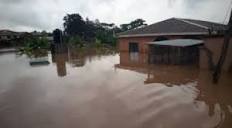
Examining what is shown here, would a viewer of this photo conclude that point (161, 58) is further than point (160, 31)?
No

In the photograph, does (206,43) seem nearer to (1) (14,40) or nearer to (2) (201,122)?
(2) (201,122)

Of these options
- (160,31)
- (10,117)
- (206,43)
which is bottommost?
(10,117)

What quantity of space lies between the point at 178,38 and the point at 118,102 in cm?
1413

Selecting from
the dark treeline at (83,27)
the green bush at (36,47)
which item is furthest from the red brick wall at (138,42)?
the dark treeline at (83,27)

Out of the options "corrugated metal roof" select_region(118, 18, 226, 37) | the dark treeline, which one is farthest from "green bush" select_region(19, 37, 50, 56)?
"corrugated metal roof" select_region(118, 18, 226, 37)

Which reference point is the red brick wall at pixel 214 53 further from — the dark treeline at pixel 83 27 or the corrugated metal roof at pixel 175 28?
the dark treeline at pixel 83 27

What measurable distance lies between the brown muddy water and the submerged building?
1.63m

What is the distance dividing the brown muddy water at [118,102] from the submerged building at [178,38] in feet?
5.35

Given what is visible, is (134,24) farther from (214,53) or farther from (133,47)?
(214,53)

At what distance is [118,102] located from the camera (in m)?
7.51

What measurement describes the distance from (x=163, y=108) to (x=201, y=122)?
141 cm

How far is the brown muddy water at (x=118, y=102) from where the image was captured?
19.3 ft

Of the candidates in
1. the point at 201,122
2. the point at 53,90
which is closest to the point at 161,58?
the point at 53,90

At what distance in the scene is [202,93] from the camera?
8.30 metres
